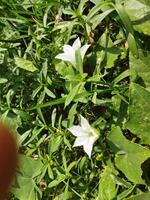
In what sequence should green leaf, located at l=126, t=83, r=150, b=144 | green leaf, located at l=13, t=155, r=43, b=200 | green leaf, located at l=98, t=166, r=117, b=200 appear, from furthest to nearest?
green leaf, located at l=13, t=155, r=43, b=200 → green leaf, located at l=98, t=166, r=117, b=200 → green leaf, located at l=126, t=83, r=150, b=144

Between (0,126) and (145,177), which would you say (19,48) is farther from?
(0,126)

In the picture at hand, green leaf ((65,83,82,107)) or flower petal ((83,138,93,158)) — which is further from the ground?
green leaf ((65,83,82,107))

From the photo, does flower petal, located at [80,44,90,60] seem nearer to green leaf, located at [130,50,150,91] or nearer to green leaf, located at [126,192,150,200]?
green leaf, located at [130,50,150,91]

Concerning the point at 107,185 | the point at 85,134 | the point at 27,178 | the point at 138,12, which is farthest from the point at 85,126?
the point at 138,12

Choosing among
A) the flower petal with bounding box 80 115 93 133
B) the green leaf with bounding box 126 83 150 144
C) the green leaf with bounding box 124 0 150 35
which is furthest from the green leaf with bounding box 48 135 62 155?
the green leaf with bounding box 124 0 150 35

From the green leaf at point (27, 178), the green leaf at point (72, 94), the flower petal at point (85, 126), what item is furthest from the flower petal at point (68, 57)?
the green leaf at point (27, 178)

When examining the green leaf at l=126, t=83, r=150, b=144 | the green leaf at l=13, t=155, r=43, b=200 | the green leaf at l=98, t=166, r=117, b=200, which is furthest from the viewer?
the green leaf at l=13, t=155, r=43, b=200

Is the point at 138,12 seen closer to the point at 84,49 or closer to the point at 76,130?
the point at 84,49
